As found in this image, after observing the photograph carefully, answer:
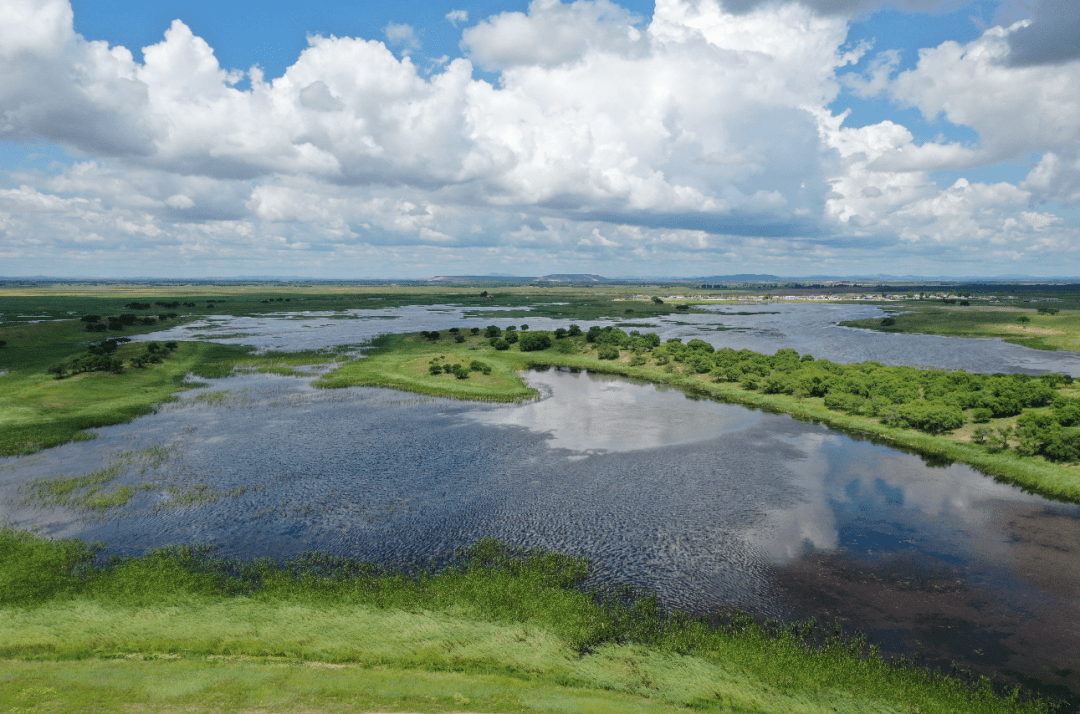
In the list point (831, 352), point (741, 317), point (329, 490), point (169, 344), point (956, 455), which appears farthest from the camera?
point (741, 317)

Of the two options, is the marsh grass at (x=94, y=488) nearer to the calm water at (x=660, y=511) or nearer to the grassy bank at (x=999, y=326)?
the calm water at (x=660, y=511)

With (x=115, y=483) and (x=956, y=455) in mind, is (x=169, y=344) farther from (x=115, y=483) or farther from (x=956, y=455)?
(x=956, y=455)

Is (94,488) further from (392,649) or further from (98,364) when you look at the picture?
(98,364)

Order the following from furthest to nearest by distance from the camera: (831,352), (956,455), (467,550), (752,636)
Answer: (831,352)
(956,455)
(467,550)
(752,636)

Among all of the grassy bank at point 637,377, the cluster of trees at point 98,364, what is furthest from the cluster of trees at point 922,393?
the cluster of trees at point 98,364

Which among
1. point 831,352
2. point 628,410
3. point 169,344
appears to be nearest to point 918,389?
point 628,410

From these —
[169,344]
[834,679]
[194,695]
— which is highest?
[169,344]

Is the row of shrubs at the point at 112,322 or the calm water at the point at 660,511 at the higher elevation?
the row of shrubs at the point at 112,322
